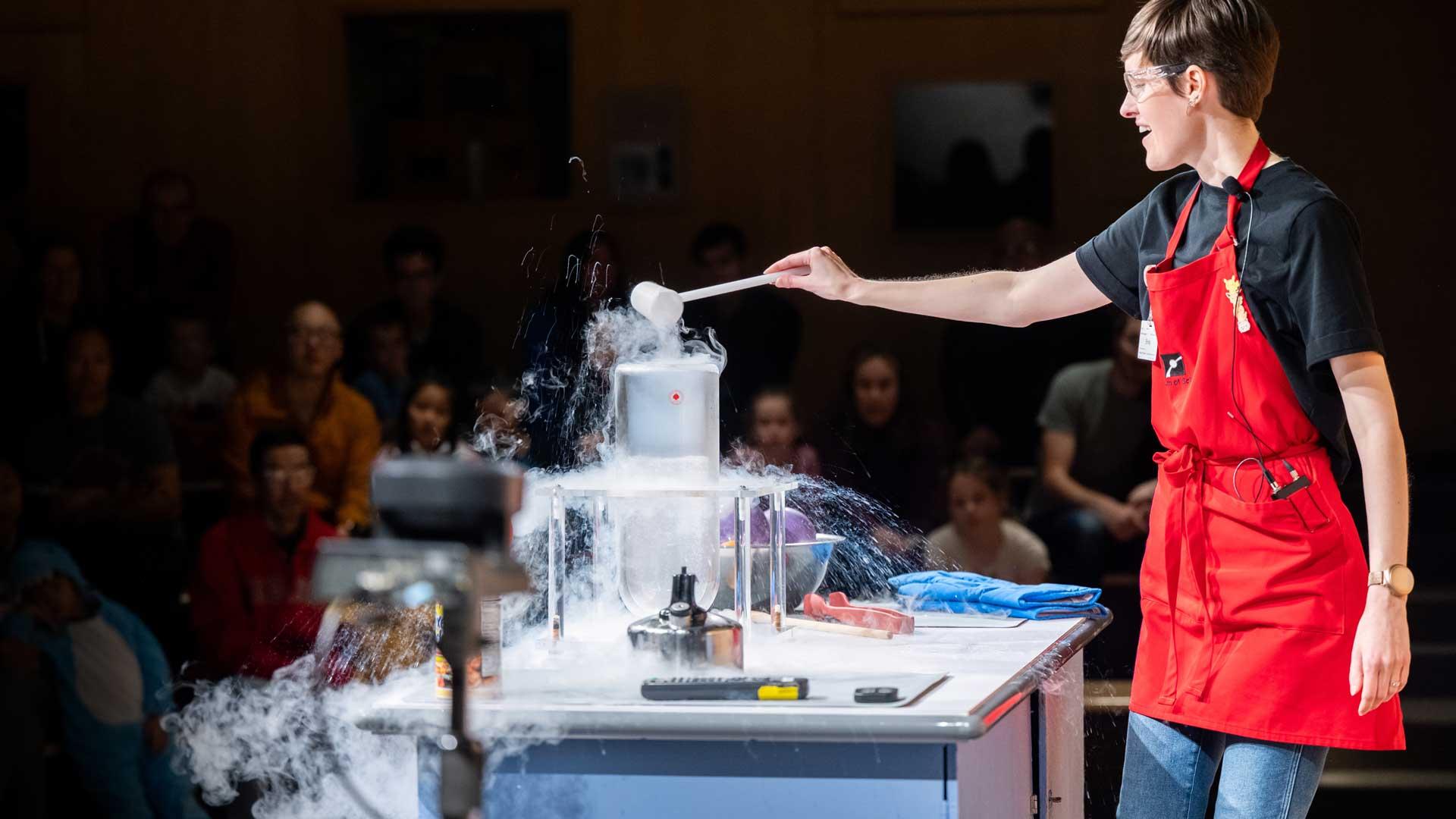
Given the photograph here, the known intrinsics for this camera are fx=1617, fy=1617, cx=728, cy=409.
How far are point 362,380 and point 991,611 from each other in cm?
299

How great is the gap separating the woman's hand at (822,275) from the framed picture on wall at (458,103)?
4.44 metres

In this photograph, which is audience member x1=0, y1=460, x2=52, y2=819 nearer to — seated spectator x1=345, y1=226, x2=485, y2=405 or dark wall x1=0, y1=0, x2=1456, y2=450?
seated spectator x1=345, y1=226, x2=485, y2=405

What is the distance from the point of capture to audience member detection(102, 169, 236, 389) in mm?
5730

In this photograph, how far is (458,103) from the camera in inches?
260

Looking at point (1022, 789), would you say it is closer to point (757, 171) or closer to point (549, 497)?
point (549, 497)

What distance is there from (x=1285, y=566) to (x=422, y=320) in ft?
13.0

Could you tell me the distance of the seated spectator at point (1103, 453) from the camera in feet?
15.4

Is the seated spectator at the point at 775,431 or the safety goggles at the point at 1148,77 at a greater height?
the safety goggles at the point at 1148,77

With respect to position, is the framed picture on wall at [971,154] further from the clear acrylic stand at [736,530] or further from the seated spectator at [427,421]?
the clear acrylic stand at [736,530]

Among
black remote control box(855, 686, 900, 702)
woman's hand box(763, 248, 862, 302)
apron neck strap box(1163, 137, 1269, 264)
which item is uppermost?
apron neck strap box(1163, 137, 1269, 264)

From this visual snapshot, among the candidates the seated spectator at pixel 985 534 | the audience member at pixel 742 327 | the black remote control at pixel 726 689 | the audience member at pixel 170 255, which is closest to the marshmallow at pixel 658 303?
the black remote control at pixel 726 689

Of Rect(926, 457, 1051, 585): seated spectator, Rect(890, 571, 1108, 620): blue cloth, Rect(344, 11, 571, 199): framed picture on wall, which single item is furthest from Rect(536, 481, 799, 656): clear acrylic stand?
Rect(344, 11, 571, 199): framed picture on wall

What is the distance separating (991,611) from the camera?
7.80ft

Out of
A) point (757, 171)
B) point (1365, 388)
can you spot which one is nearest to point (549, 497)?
point (1365, 388)
